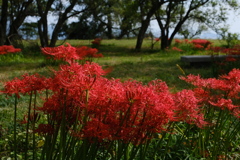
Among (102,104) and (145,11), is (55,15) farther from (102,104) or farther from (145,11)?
(102,104)

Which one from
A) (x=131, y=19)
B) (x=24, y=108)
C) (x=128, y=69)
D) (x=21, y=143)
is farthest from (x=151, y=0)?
(x=21, y=143)

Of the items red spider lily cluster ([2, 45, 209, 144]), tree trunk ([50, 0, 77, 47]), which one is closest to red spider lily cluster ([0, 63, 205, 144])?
red spider lily cluster ([2, 45, 209, 144])

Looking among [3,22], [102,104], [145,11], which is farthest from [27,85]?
[145,11]

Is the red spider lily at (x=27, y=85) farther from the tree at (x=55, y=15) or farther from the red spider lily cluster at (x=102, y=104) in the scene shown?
the tree at (x=55, y=15)

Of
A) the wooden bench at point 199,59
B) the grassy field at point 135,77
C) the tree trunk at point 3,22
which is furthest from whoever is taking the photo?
the tree trunk at point 3,22

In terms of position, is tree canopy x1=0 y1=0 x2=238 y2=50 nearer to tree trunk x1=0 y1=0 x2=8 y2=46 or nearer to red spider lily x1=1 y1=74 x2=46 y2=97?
tree trunk x1=0 y1=0 x2=8 y2=46

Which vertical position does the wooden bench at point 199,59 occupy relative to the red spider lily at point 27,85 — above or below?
below

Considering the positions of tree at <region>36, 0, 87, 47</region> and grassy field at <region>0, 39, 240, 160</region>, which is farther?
tree at <region>36, 0, 87, 47</region>

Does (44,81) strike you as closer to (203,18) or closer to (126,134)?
(126,134)

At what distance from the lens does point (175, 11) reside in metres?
19.7

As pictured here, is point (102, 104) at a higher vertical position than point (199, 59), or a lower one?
higher

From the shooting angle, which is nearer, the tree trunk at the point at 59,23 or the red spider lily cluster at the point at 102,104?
the red spider lily cluster at the point at 102,104

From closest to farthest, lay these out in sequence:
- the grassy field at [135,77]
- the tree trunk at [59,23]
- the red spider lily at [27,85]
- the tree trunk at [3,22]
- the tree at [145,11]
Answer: the red spider lily at [27,85] → the grassy field at [135,77] → the tree trunk at [59,23] → the tree trunk at [3,22] → the tree at [145,11]

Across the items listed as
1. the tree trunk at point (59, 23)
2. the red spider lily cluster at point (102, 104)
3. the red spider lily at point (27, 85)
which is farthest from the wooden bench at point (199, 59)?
the red spider lily at point (27, 85)
